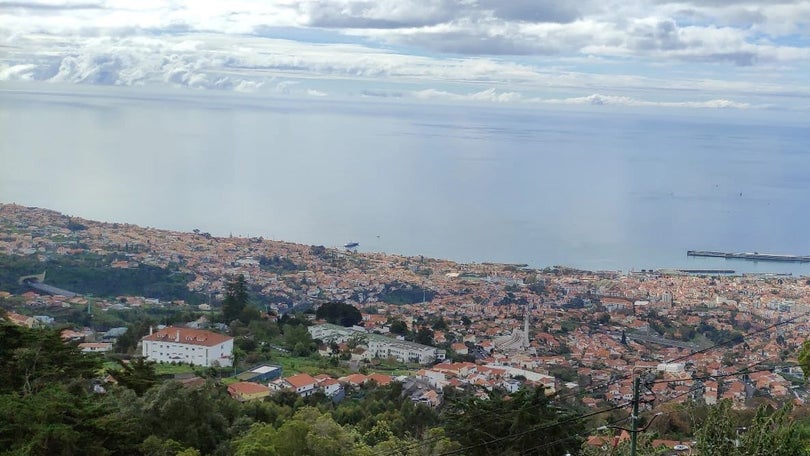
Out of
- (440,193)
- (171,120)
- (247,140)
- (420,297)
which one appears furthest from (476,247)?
(171,120)

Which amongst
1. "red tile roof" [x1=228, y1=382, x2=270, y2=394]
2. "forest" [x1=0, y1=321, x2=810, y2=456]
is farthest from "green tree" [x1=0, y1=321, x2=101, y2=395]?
"red tile roof" [x1=228, y1=382, x2=270, y2=394]

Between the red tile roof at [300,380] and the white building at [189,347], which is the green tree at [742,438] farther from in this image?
the white building at [189,347]

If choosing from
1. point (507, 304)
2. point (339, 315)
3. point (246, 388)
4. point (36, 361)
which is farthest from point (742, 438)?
point (507, 304)

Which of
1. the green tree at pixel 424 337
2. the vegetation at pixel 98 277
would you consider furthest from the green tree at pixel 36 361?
the vegetation at pixel 98 277

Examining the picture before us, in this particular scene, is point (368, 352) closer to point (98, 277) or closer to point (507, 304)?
point (507, 304)

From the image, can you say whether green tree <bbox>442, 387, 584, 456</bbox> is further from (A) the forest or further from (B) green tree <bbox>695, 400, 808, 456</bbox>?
(B) green tree <bbox>695, 400, 808, 456</bbox>

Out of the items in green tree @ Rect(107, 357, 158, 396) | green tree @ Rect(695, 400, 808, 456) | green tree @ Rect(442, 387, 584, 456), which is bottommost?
green tree @ Rect(107, 357, 158, 396)

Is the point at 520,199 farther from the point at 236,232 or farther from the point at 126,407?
the point at 126,407
